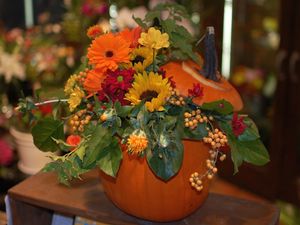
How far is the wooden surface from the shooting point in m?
1.02

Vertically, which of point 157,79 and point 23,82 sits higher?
point 157,79

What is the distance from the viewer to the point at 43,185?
1.13 meters

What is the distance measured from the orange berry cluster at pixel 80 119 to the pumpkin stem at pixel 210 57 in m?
0.27

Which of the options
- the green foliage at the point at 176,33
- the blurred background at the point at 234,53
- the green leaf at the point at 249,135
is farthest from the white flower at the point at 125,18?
the green leaf at the point at 249,135

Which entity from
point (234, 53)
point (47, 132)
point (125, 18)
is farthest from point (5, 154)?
point (234, 53)

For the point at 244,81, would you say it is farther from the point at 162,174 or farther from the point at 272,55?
the point at 162,174

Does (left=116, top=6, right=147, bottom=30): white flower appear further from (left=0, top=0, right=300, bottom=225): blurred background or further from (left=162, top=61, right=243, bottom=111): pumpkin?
(left=162, top=61, right=243, bottom=111): pumpkin

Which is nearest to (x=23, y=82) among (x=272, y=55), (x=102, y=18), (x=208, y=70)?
(x=102, y=18)

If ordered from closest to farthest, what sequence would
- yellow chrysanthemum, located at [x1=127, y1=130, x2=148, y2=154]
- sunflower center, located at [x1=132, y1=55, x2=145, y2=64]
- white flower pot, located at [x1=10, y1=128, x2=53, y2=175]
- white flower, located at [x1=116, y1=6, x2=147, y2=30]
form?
yellow chrysanthemum, located at [x1=127, y1=130, x2=148, y2=154]
sunflower center, located at [x1=132, y1=55, x2=145, y2=64]
white flower pot, located at [x1=10, y1=128, x2=53, y2=175]
white flower, located at [x1=116, y1=6, x2=147, y2=30]

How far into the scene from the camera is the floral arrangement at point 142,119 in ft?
2.93

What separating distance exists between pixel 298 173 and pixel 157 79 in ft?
7.58

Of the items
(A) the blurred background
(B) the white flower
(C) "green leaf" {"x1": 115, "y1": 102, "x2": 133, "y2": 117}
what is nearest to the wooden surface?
(C) "green leaf" {"x1": 115, "y1": 102, "x2": 133, "y2": 117}

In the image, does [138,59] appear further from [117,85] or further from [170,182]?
[170,182]

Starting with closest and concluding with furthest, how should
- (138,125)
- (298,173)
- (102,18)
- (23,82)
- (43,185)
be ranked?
(138,125) < (43,185) < (23,82) < (102,18) < (298,173)
